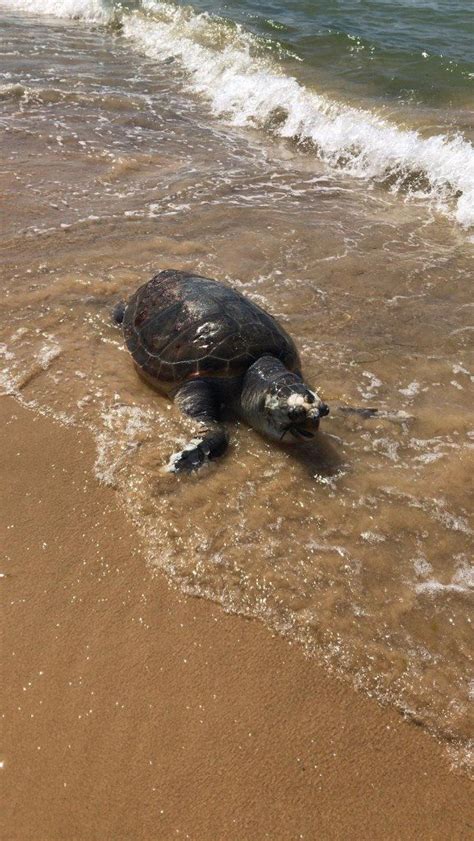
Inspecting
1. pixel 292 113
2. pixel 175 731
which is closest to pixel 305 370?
pixel 175 731

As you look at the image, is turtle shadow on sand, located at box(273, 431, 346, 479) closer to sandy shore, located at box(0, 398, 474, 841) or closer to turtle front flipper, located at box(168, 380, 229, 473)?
turtle front flipper, located at box(168, 380, 229, 473)

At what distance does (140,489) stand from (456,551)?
1.80 metres

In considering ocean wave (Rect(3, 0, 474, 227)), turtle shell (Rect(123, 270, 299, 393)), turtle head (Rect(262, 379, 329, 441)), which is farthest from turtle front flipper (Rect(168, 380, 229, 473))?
ocean wave (Rect(3, 0, 474, 227))

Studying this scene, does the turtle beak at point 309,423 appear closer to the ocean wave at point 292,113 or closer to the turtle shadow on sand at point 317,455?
the turtle shadow on sand at point 317,455

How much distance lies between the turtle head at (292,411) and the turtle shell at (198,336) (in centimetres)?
46

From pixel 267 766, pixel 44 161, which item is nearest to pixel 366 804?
pixel 267 766

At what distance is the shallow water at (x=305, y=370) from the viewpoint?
2.72 metres

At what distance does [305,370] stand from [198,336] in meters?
0.92

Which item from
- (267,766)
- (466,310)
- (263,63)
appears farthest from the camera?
(263,63)

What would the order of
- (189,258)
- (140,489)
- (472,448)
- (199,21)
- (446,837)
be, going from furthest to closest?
(199,21), (189,258), (472,448), (140,489), (446,837)

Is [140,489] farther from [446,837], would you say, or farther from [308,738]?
[446,837]

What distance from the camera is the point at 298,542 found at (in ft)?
9.86

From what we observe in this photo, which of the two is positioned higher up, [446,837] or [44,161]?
[44,161]

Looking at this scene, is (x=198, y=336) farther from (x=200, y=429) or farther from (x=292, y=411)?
(x=292, y=411)
